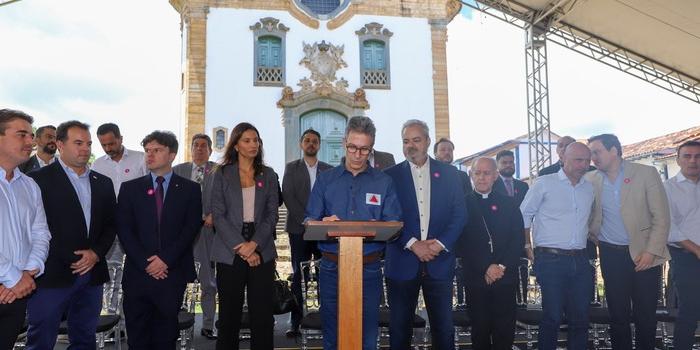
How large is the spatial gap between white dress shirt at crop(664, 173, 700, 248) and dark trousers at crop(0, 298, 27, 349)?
16.7 ft

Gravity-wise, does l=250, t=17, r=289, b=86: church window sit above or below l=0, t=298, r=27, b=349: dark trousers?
above

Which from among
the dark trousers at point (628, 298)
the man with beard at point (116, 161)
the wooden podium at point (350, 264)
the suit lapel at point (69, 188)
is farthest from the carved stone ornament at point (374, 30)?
the wooden podium at point (350, 264)

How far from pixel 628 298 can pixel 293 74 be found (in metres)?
13.5

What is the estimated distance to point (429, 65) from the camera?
58.4 feet

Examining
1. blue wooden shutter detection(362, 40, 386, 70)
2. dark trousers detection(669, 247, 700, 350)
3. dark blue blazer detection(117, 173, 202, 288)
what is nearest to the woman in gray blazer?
dark blue blazer detection(117, 173, 202, 288)

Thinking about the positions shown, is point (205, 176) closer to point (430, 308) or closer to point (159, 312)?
point (159, 312)

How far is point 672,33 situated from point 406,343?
1011cm

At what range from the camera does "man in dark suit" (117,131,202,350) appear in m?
4.36

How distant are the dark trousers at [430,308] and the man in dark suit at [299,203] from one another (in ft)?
5.69

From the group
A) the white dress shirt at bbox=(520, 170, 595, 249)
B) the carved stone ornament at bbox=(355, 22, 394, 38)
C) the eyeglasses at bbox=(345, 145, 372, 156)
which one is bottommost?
the white dress shirt at bbox=(520, 170, 595, 249)

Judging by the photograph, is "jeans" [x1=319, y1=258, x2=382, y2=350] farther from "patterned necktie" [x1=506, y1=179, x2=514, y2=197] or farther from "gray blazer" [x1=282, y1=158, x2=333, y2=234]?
"patterned necktie" [x1=506, y1=179, x2=514, y2=197]

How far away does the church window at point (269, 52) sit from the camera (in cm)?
1691

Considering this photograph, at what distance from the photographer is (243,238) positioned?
4328 millimetres

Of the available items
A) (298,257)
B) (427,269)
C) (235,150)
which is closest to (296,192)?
(298,257)
